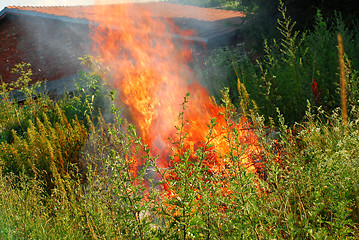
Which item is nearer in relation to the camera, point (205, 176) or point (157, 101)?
point (205, 176)

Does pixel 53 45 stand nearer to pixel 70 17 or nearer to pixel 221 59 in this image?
pixel 70 17

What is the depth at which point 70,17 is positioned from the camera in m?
14.2

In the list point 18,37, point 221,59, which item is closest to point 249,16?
point 221,59

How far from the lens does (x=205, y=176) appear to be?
8.45 feet

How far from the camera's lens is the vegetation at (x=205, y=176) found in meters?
2.15

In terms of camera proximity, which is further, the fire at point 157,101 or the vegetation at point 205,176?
the fire at point 157,101

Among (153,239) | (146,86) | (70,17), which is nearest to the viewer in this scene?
(153,239)

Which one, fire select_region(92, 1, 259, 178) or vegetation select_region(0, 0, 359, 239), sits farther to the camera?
fire select_region(92, 1, 259, 178)

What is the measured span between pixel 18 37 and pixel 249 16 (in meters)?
11.3

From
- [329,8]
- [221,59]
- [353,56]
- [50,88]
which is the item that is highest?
[329,8]

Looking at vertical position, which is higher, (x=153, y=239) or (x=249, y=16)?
(x=249, y=16)

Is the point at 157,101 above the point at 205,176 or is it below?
below

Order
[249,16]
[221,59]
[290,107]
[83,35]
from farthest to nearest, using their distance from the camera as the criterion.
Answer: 1. [83,35]
2. [249,16]
3. [221,59]
4. [290,107]

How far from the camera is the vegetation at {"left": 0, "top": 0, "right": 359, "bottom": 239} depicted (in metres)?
2.15
